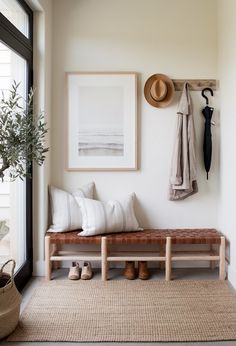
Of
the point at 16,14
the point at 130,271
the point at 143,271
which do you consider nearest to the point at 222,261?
the point at 143,271

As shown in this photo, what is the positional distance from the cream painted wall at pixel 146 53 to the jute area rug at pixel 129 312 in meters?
0.94

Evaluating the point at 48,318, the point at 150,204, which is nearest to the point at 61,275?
the point at 48,318

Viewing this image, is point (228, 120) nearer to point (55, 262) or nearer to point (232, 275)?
point (232, 275)

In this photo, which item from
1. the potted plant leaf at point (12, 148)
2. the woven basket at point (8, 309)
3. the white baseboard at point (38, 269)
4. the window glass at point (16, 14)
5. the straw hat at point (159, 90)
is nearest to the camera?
the potted plant leaf at point (12, 148)

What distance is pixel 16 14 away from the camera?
293 cm

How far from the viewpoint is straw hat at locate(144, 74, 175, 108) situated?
3504 mm

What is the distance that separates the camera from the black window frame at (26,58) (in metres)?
2.72

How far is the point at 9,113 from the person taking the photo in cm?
212

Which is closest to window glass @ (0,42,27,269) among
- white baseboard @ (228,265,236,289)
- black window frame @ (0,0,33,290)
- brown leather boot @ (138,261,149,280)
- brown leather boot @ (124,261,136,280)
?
black window frame @ (0,0,33,290)

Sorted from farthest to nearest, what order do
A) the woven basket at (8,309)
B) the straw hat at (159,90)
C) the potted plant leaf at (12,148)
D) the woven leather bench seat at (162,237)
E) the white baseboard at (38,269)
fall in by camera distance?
the straw hat at (159,90)
the white baseboard at (38,269)
the woven leather bench seat at (162,237)
the woven basket at (8,309)
the potted plant leaf at (12,148)

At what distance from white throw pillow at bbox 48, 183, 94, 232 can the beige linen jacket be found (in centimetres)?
91

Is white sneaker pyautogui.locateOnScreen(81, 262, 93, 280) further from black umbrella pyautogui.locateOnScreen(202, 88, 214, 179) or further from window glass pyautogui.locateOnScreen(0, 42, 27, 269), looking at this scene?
black umbrella pyautogui.locateOnScreen(202, 88, 214, 179)

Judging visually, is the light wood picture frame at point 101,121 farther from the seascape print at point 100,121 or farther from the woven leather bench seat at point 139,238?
the woven leather bench seat at point 139,238

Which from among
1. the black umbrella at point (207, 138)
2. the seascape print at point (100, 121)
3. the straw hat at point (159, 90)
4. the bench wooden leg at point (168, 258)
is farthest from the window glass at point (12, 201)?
the black umbrella at point (207, 138)
